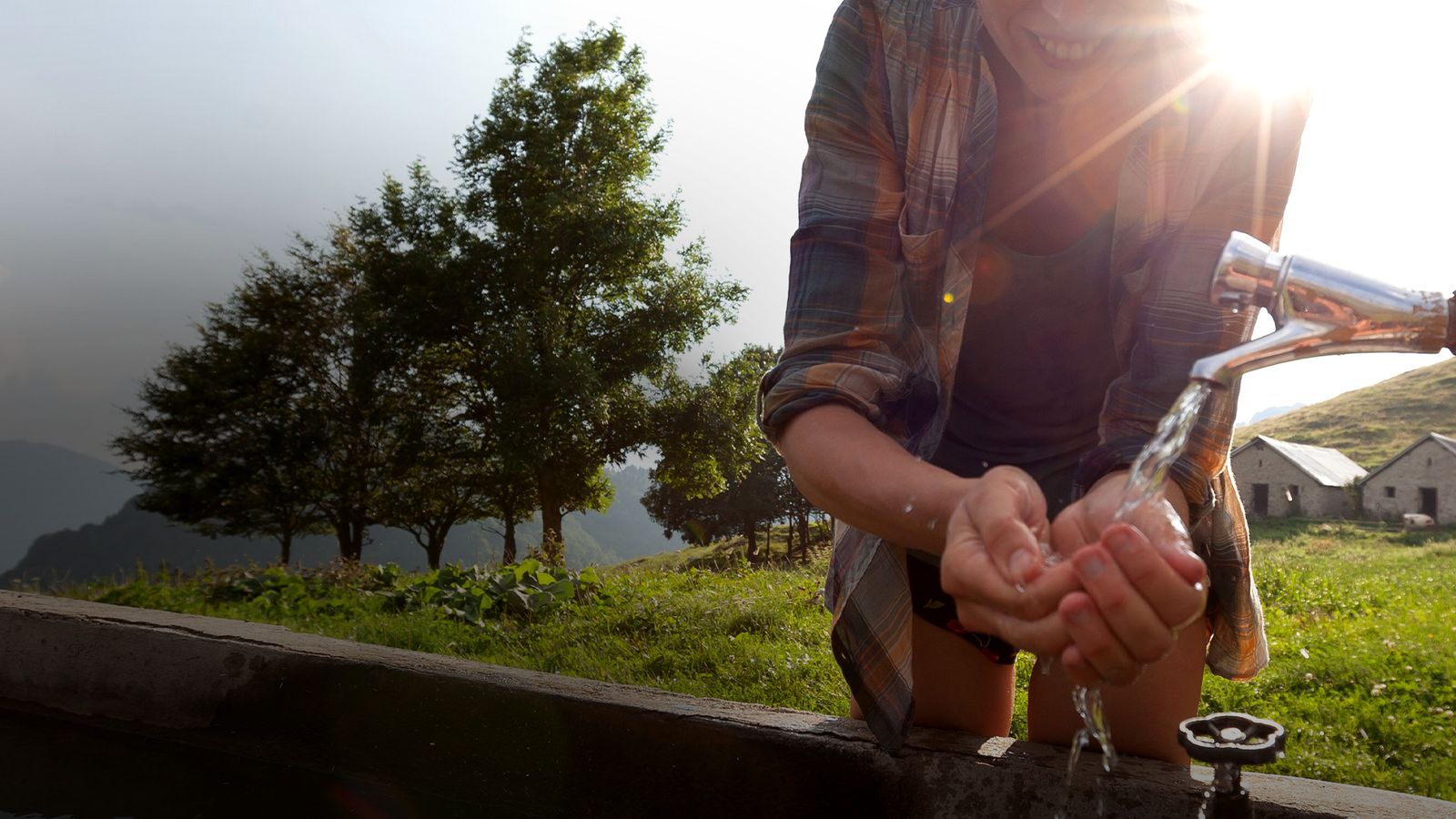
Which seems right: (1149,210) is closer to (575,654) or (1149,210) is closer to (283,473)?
(575,654)

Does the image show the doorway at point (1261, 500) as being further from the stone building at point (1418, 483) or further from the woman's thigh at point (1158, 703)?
the woman's thigh at point (1158, 703)

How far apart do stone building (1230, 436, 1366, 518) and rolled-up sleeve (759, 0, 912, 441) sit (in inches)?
1556

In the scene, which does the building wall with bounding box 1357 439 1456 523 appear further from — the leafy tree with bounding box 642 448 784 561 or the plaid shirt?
the plaid shirt

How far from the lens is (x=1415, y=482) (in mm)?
35406

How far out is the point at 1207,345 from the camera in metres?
1.60

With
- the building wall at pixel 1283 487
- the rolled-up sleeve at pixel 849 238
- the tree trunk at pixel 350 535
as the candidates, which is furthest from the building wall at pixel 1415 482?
the rolled-up sleeve at pixel 849 238

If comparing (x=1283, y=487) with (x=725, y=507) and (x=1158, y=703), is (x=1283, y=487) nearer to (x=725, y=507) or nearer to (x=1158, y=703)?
(x=725, y=507)

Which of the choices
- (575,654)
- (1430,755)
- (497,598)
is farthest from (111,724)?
(1430,755)

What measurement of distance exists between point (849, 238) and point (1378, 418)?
197 ft

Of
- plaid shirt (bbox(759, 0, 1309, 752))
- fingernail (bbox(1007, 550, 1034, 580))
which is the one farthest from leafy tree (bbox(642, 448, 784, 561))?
fingernail (bbox(1007, 550, 1034, 580))

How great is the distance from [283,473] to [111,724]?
2594cm

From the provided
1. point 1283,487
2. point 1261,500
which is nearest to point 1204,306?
point 1283,487

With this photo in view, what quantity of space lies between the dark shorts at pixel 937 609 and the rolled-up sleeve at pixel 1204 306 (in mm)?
407

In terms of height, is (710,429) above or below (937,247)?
above
